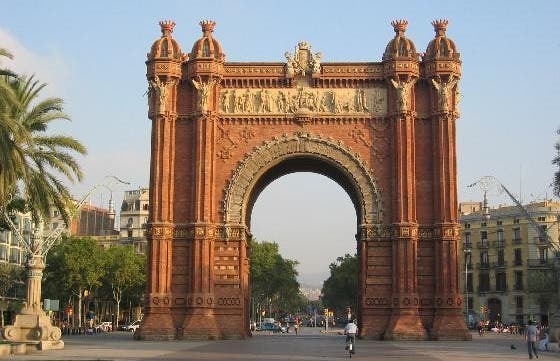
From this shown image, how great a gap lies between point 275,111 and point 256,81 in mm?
2033

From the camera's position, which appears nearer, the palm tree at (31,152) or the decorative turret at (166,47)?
the palm tree at (31,152)

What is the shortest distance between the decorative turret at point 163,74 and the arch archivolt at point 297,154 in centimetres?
533

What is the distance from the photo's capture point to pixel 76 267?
6981 cm

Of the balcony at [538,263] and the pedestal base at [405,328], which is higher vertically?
the balcony at [538,263]

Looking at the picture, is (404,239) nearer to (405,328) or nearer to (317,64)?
(405,328)

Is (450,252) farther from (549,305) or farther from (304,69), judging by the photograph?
(549,305)

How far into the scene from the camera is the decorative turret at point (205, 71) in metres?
42.6

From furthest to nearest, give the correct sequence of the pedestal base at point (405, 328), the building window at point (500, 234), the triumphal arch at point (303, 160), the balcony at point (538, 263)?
the building window at point (500, 234)
the balcony at point (538, 263)
the triumphal arch at point (303, 160)
the pedestal base at point (405, 328)

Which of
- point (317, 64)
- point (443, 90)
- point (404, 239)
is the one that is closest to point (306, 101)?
point (317, 64)

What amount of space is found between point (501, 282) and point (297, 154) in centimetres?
5559

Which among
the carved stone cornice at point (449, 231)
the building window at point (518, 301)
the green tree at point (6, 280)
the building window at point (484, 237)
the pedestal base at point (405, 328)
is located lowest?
the pedestal base at point (405, 328)

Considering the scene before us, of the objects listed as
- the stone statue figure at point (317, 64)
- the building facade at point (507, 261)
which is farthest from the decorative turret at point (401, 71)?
the building facade at point (507, 261)

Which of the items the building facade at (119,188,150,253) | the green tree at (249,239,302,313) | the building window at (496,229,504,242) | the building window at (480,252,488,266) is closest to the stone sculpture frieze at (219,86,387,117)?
the green tree at (249,239,302,313)

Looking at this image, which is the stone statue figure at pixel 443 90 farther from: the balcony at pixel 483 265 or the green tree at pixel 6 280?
the balcony at pixel 483 265
